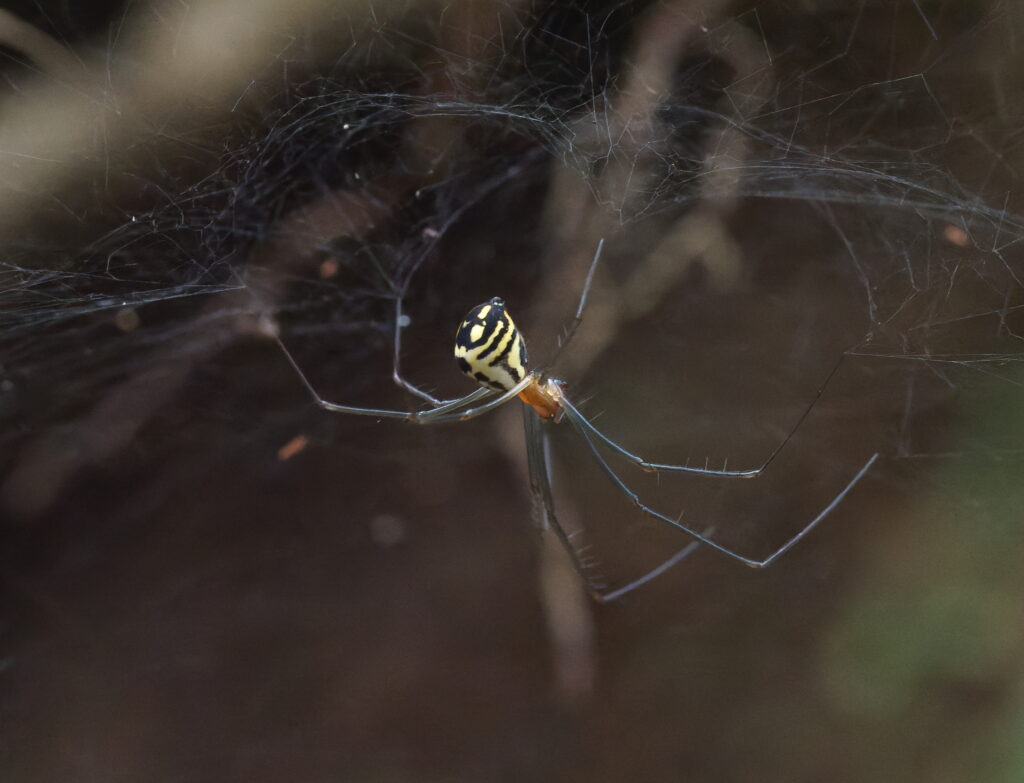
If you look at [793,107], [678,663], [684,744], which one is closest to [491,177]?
[793,107]

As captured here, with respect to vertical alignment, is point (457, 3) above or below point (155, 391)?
above

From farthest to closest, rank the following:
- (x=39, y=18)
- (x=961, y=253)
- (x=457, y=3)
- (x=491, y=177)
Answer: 1. (x=491, y=177)
2. (x=961, y=253)
3. (x=457, y=3)
4. (x=39, y=18)

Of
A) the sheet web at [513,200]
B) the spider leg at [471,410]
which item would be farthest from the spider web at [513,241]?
the spider leg at [471,410]

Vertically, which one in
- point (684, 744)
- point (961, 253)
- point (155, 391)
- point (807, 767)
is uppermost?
point (155, 391)

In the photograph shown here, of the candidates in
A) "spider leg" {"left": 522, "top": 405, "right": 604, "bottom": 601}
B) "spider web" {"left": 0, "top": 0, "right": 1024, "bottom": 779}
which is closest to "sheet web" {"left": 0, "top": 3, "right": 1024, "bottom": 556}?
"spider web" {"left": 0, "top": 0, "right": 1024, "bottom": 779}

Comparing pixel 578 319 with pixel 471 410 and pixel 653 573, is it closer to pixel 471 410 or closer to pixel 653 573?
pixel 471 410

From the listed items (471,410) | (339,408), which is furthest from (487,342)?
(339,408)

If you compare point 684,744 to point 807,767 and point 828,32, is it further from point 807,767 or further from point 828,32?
point 828,32
